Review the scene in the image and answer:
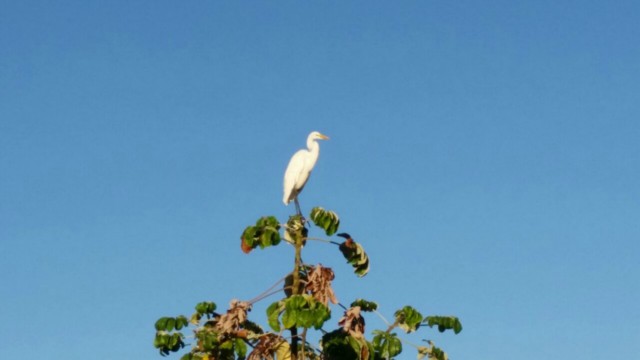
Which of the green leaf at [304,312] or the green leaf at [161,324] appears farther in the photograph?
the green leaf at [161,324]

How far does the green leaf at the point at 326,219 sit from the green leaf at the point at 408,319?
1.14 meters

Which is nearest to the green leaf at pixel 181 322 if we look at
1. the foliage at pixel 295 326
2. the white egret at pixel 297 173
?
the foliage at pixel 295 326

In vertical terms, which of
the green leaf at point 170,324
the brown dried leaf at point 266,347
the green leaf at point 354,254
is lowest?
the brown dried leaf at point 266,347

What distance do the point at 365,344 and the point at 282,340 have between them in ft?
2.75

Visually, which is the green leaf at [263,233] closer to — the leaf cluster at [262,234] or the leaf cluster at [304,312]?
the leaf cluster at [262,234]

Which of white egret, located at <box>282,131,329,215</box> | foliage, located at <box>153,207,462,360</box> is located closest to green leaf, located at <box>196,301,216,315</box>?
foliage, located at <box>153,207,462,360</box>

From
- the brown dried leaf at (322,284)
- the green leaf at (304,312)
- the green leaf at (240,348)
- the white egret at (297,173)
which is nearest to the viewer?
the green leaf at (304,312)

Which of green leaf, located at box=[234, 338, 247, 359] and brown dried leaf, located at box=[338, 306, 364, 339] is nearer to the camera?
brown dried leaf, located at box=[338, 306, 364, 339]

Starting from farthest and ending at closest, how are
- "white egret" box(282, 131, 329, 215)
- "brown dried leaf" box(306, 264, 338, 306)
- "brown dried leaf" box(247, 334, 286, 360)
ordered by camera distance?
"white egret" box(282, 131, 329, 215)
"brown dried leaf" box(247, 334, 286, 360)
"brown dried leaf" box(306, 264, 338, 306)

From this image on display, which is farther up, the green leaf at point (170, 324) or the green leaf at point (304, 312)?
the green leaf at point (170, 324)

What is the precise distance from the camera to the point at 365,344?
426 inches

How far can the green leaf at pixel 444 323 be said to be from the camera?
1124cm

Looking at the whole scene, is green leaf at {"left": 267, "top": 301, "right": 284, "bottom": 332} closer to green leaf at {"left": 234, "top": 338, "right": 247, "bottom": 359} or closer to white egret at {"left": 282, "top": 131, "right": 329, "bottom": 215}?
green leaf at {"left": 234, "top": 338, "right": 247, "bottom": 359}

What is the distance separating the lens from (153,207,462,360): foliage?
10672 mm
